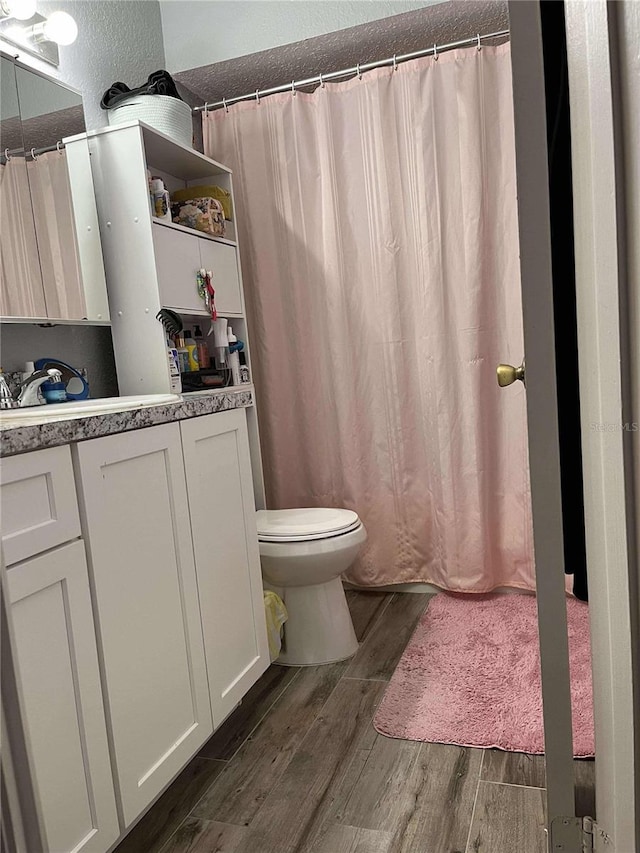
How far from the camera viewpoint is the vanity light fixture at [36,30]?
1.85 metres

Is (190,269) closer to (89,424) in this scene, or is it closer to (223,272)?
(223,272)

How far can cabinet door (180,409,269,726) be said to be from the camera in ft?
5.36

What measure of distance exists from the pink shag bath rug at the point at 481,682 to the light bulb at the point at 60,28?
218cm

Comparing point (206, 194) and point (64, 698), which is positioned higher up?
point (206, 194)

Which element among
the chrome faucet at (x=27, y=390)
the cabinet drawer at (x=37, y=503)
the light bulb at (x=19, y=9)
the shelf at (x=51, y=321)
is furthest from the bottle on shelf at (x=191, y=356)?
the cabinet drawer at (x=37, y=503)

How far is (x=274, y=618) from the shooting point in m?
2.17

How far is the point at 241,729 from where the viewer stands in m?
1.89

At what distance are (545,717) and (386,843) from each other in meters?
0.69

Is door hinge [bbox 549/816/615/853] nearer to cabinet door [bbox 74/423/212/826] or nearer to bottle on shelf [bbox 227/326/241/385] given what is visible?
cabinet door [bbox 74/423/212/826]

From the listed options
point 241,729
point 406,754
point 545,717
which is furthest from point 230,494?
point 545,717

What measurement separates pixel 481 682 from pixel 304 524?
72 cm

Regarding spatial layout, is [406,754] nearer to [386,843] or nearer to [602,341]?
[386,843]

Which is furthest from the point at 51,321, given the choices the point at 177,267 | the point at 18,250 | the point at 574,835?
the point at 574,835

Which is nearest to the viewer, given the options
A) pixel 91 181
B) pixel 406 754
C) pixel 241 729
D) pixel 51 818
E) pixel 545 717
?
pixel 545 717
